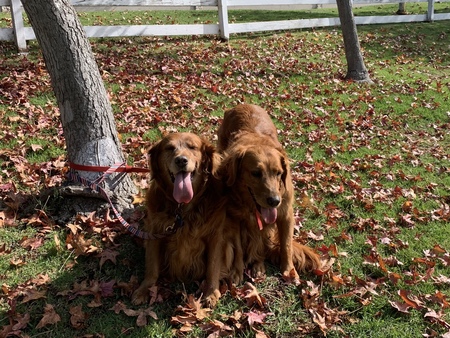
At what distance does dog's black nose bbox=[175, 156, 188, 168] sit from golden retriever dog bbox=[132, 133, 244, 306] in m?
0.10

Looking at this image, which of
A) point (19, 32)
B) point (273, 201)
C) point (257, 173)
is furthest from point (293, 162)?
point (19, 32)

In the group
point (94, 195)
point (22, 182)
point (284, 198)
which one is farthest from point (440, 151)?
point (22, 182)

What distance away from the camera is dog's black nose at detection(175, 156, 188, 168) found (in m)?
3.34

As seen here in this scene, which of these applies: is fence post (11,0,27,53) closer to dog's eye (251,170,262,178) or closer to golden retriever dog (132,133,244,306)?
golden retriever dog (132,133,244,306)

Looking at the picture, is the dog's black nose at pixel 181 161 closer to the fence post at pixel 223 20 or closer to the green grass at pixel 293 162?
the green grass at pixel 293 162

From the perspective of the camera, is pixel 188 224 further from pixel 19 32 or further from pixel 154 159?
pixel 19 32

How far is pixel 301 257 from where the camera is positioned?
4016 mm

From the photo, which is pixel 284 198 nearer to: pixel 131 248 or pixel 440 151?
pixel 131 248

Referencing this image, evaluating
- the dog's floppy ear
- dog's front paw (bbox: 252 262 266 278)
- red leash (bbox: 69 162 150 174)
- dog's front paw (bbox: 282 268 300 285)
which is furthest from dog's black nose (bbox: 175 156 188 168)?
dog's front paw (bbox: 282 268 300 285)

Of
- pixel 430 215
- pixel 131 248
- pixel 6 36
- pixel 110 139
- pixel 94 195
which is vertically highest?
pixel 6 36

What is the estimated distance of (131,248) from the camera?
13.4 feet

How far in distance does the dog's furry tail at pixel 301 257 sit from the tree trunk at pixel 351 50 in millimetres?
7331

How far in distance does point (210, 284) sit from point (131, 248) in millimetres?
915

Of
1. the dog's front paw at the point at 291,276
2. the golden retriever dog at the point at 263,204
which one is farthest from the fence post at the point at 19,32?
the dog's front paw at the point at 291,276
